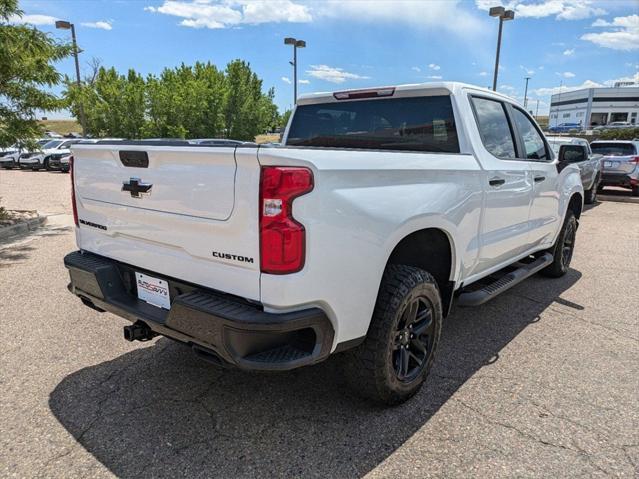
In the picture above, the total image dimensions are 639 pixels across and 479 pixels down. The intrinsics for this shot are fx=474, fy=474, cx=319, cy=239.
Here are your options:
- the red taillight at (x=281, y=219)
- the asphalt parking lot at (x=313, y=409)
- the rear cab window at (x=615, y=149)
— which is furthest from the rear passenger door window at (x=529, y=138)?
the rear cab window at (x=615, y=149)

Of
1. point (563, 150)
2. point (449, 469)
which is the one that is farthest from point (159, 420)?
point (563, 150)

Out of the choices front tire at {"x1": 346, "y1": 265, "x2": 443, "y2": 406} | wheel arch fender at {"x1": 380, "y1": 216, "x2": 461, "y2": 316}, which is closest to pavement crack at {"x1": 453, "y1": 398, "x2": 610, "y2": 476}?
front tire at {"x1": 346, "y1": 265, "x2": 443, "y2": 406}

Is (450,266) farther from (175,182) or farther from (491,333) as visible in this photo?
(175,182)

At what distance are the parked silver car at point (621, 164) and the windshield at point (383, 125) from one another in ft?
42.7

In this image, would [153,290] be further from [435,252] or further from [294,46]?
[294,46]

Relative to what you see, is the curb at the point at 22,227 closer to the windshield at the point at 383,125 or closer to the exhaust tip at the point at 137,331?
the windshield at the point at 383,125

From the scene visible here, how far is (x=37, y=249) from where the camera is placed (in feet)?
22.8

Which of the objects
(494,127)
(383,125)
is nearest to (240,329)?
(383,125)

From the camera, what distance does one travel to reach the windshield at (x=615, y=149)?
1420 cm

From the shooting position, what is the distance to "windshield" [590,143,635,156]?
1420cm

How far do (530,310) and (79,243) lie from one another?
4109mm

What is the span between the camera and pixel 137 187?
2.62 meters

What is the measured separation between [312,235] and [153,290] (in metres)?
1.10

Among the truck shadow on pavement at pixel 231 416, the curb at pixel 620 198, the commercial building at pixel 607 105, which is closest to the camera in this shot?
the truck shadow on pavement at pixel 231 416
